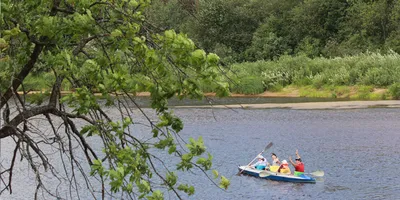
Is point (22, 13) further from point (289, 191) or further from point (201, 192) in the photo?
point (289, 191)

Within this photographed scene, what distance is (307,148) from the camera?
26266 millimetres

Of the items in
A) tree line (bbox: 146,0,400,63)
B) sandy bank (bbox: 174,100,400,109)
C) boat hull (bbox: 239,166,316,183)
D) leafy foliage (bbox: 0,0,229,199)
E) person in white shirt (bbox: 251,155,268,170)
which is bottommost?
boat hull (bbox: 239,166,316,183)

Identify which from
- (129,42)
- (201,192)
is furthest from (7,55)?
(201,192)

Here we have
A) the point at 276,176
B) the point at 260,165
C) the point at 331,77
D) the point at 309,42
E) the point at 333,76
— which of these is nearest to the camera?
the point at 276,176

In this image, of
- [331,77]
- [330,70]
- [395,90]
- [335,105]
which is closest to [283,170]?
[335,105]

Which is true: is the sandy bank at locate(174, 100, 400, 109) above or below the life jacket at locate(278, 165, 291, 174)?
above

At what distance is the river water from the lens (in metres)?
19.4

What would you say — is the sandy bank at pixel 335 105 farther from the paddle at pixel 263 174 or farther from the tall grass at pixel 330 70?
the paddle at pixel 263 174

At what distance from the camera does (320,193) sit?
1931 cm

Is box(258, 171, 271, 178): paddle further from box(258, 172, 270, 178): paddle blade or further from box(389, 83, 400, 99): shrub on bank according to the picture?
box(389, 83, 400, 99): shrub on bank

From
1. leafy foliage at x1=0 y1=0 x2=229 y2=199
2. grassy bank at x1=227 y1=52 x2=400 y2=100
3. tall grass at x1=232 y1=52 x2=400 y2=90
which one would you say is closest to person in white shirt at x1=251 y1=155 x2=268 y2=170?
grassy bank at x1=227 y1=52 x2=400 y2=100

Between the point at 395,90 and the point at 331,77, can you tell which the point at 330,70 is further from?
the point at 395,90

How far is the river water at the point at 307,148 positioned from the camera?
1941cm

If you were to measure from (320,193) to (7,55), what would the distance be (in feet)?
50.0
